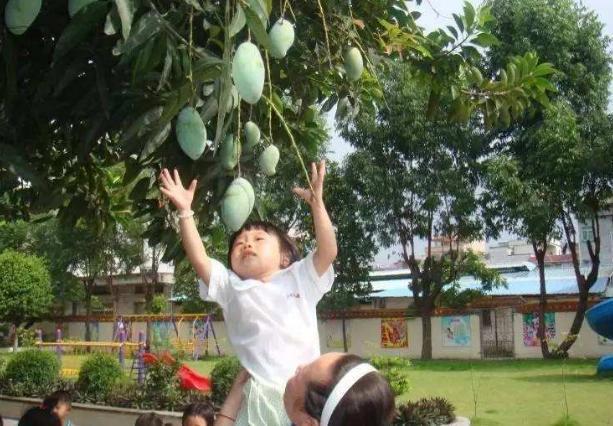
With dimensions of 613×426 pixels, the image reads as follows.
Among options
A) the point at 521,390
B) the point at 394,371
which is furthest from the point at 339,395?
the point at 521,390

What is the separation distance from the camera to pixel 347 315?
21.2 metres

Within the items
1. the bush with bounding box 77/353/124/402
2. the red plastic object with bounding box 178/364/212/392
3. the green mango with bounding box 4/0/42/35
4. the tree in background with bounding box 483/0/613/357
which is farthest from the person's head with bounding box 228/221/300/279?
the tree in background with bounding box 483/0/613/357

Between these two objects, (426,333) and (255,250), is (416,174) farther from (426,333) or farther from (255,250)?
(255,250)

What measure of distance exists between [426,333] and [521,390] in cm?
790

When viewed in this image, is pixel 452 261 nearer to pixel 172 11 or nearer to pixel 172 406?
pixel 172 406

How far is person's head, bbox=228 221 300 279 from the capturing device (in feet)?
6.48

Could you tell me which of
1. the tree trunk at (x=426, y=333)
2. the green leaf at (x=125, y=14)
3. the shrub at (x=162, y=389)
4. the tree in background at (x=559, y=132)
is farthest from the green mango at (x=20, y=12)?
the tree trunk at (x=426, y=333)

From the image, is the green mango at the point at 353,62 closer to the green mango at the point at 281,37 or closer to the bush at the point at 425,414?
the green mango at the point at 281,37

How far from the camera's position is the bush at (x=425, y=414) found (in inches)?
269

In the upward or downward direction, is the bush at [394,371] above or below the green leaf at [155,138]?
below

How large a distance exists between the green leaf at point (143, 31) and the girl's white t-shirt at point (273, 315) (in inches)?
23.9

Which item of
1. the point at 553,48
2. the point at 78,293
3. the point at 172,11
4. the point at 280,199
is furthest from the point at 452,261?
the point at 172,11

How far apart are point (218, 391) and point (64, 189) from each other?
18.5 feet

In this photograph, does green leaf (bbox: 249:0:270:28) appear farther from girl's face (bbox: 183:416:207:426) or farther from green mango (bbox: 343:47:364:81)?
girl's face (bbox: 183:416:207:426)
